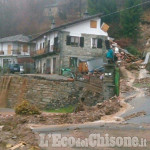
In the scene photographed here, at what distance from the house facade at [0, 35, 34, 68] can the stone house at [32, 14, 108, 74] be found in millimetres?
14487

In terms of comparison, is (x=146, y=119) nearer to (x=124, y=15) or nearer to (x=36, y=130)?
(x=36, y=130)

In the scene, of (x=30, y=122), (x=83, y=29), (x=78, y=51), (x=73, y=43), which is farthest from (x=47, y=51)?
(x=30, y=122)

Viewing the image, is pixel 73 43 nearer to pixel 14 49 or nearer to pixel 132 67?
pixel 132 67

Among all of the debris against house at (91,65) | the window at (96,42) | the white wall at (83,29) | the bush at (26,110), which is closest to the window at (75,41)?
the white wall at (83,29)

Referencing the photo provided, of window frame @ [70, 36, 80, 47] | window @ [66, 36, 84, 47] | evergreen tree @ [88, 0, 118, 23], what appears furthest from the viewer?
evergreen tree @ [88, 0, 118, 23]

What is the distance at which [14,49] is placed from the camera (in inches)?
2165

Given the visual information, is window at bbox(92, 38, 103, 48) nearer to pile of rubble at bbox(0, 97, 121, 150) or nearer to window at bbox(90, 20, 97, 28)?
window at bbox(90, 20, 97, 28)

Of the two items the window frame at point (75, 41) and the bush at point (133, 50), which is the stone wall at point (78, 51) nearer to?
the window frame at point (75, 41)

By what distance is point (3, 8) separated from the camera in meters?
71.0

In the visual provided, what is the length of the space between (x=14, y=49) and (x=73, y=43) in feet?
64.1

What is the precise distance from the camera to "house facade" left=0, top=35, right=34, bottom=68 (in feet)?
179

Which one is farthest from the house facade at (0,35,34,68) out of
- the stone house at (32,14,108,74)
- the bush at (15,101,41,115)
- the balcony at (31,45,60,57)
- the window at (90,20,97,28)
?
the bush at (15,101,41,115)

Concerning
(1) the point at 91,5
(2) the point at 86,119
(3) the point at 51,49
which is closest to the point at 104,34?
(3) the point at 51,49

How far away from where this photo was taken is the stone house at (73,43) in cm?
3762
